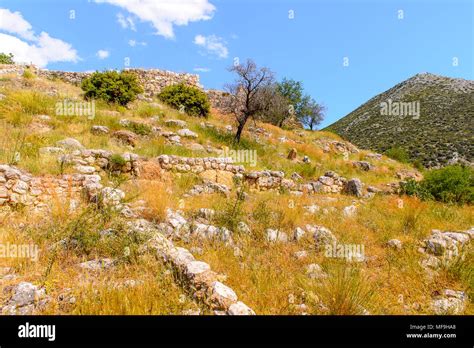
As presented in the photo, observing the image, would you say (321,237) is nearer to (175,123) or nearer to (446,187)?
(446,187)

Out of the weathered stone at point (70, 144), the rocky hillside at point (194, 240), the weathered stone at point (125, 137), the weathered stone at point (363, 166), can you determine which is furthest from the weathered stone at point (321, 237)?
the weathered stone at point (363, 166)

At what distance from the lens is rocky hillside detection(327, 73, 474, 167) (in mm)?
29188

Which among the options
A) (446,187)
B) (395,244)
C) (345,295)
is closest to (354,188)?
(446,187)

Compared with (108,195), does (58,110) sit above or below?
above

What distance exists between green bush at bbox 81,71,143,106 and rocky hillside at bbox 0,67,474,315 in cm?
567

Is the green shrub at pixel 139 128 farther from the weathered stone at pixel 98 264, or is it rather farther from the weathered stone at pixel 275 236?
the weathered stone at pixel 98 264

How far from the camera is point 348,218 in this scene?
6645 mm

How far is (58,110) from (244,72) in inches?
350

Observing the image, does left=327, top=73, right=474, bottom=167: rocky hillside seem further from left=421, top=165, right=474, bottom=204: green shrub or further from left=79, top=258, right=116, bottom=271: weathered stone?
left=79, top=258, right=116, bottom=271: weathered stone

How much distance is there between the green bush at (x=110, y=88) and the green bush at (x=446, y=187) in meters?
14.9

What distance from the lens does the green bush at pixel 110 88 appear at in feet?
52.0
